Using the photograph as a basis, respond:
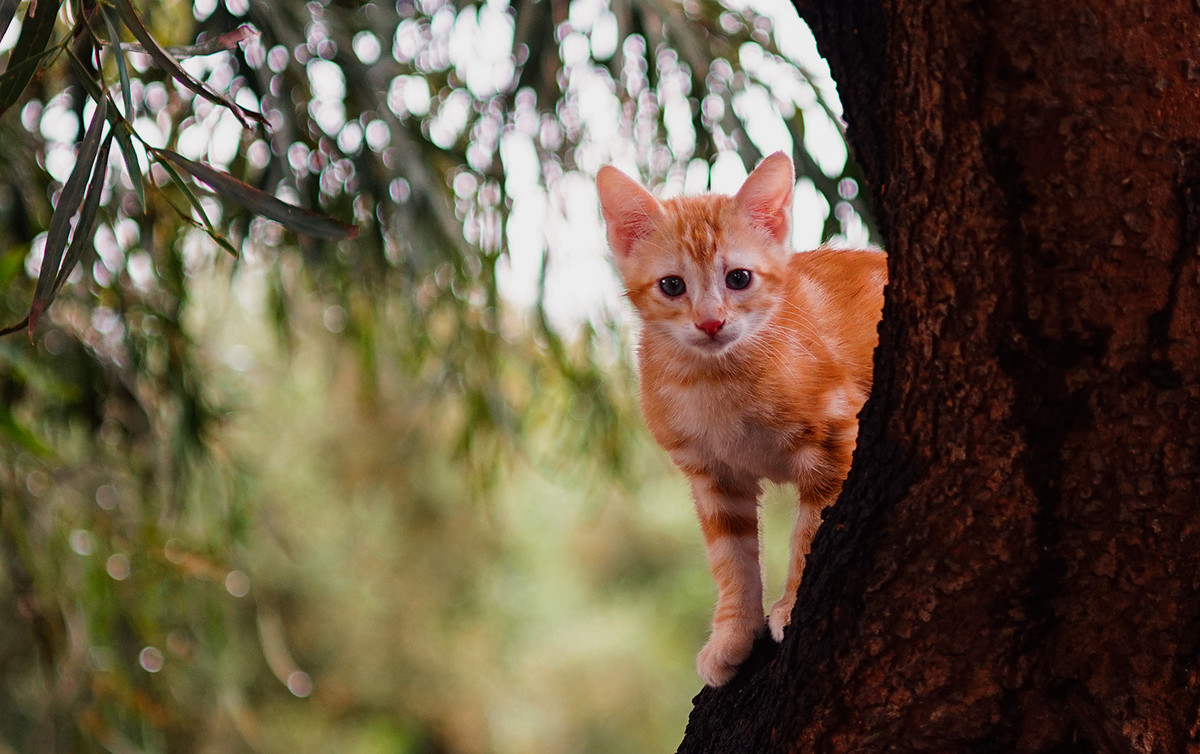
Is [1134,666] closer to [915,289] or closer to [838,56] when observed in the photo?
[915,289]

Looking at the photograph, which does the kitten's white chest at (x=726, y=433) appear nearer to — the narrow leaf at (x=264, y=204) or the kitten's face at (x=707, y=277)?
the kitten's face at (x=707, y=277)

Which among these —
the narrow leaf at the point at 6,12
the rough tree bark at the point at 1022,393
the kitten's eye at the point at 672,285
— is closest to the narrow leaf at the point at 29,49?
the narrow leaf at the point at 6,12

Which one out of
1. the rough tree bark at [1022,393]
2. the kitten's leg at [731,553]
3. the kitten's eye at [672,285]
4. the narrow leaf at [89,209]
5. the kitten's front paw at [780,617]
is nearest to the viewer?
the rough tree bark at [1022,393]

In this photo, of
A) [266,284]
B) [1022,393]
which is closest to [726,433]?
[1022,393]

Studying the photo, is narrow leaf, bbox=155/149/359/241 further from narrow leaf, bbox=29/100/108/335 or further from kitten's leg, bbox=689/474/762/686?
kitten's leg, bbox=689/474/762/686

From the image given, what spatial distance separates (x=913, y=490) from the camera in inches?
28.6

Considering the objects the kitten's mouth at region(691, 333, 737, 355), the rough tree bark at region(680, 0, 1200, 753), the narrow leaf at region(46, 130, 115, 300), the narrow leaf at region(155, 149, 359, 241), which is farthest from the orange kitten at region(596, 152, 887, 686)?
the narrow leaf at region(46, 130, 115, 300)

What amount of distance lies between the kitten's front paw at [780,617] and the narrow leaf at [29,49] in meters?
0.71

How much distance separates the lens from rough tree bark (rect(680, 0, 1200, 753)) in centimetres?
65

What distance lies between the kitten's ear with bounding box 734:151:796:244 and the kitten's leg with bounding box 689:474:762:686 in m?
0.27

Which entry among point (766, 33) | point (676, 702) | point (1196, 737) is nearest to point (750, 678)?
point (1196, 737)

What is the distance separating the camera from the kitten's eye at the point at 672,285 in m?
1.20

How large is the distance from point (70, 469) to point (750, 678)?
1431 mm

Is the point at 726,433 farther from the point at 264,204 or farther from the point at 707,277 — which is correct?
the point at 264,204
